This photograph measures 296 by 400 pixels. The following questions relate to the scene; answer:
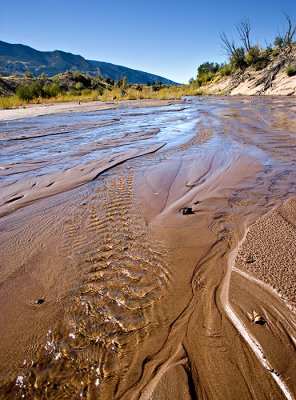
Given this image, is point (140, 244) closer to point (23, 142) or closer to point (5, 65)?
point (23, 142)

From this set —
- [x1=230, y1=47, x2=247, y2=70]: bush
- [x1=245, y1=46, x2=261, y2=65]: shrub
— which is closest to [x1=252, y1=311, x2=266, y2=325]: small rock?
[x1=245, y1=46, x2=261, y2=65]: shrub

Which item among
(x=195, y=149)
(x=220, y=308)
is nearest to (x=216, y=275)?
(x=220, y=308)

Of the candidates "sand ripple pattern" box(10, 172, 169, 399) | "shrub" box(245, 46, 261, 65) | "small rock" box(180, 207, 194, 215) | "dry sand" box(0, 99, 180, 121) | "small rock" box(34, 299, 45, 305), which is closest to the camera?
"sand ripple pattern" box(10, 172, 169, 399)

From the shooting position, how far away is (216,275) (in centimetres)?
174

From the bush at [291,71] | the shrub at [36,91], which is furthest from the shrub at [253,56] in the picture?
the shrub at [36,91]

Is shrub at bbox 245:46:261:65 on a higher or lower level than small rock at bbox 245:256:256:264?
higher

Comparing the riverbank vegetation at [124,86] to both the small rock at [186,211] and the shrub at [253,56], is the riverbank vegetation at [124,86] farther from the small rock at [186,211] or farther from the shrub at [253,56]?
the small rock at [186,211]

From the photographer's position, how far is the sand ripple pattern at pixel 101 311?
1.13 meters

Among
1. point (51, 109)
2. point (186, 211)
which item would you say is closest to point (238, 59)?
point (51, 109)

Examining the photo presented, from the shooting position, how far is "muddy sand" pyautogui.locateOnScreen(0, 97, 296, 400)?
1143 millimetres

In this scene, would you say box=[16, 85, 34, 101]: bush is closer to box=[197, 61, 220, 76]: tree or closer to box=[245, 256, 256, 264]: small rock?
box=[245, 256, 256, 264]: small rock

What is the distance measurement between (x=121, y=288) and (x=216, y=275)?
2.01ft

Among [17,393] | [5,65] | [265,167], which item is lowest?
[17,393]

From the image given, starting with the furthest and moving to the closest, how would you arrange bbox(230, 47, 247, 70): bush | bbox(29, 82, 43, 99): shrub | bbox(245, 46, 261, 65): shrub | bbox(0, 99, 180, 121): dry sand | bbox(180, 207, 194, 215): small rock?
bbox(230, 47, 247, 70): bush
bbox(245, 46, 261, 65): shrub
bbox(29, 82, 43, 99): shrub
bbox(0, 99, 180, 121): dry sand
bbox(180, 207, 194, 215): small rock
